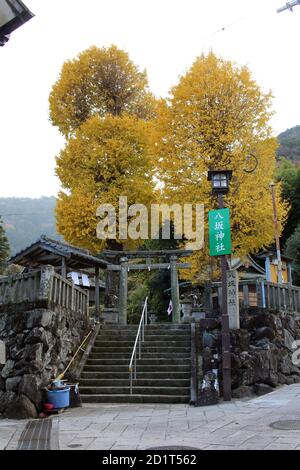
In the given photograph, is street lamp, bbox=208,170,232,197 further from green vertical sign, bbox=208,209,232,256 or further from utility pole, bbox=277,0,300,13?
utility pole, bbox=277,0,300,13

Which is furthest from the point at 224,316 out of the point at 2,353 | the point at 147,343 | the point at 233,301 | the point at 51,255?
the point at 51,255

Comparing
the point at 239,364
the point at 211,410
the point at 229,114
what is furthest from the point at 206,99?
the point at 211,410

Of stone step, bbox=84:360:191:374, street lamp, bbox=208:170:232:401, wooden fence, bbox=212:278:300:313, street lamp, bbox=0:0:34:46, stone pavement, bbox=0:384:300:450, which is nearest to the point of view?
Answer: street lamp, bbox=0:0:34:46

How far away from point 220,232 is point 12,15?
25.1ft

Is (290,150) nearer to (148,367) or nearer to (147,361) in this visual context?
(147,361)

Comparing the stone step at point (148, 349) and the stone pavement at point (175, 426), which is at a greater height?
A: the stone step at point (148, 349)

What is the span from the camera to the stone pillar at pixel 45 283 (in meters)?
10.7

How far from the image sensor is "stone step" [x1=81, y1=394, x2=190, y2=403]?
10739 mm

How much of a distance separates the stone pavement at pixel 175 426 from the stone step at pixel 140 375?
1.49 meters

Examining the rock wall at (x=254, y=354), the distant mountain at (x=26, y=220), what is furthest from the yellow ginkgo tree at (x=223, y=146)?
the distant mountain at (x=26, y=220)

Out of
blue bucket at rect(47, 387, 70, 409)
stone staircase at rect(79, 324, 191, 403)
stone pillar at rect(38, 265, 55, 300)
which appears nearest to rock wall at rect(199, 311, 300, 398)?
stone staircase at rect(79, 324, 191, 403)

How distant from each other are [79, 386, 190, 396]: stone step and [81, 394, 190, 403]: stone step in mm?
242

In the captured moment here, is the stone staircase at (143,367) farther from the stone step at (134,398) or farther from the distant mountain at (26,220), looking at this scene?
the distant mountain at (26,220)

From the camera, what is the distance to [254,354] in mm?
12008
